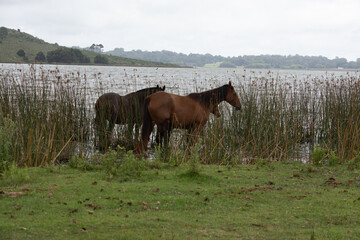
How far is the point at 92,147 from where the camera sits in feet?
28.8

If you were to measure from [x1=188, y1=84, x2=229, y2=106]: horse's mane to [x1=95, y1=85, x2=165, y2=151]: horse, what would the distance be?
1287mm

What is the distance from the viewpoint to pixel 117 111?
9391mm

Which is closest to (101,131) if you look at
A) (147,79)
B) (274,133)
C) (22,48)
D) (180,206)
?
(274,133)

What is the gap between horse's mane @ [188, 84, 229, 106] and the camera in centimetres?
847

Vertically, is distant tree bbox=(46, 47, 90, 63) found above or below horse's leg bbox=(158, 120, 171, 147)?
above

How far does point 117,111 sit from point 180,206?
5617 millimetres

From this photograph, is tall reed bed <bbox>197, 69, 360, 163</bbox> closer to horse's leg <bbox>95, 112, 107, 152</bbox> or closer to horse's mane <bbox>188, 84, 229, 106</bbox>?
horse's mane <bbox>188, 84, 229, 106</bbox>

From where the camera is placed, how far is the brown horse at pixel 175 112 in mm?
8047

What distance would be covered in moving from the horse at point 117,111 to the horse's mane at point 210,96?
1287mm

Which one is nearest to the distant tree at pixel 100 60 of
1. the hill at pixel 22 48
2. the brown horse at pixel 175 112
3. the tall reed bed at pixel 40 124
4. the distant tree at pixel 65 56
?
the hill at pixel 22 48

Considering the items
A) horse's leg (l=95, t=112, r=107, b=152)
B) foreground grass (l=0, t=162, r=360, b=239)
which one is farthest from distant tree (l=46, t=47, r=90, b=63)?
foreground grass (l=0, t=162, r=360, b=239)

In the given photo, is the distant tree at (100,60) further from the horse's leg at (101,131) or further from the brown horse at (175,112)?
the brown horse at (175,112)

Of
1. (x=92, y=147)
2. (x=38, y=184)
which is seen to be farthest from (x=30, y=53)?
(x=38, y=184)

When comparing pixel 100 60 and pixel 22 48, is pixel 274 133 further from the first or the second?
pixel 100 60
